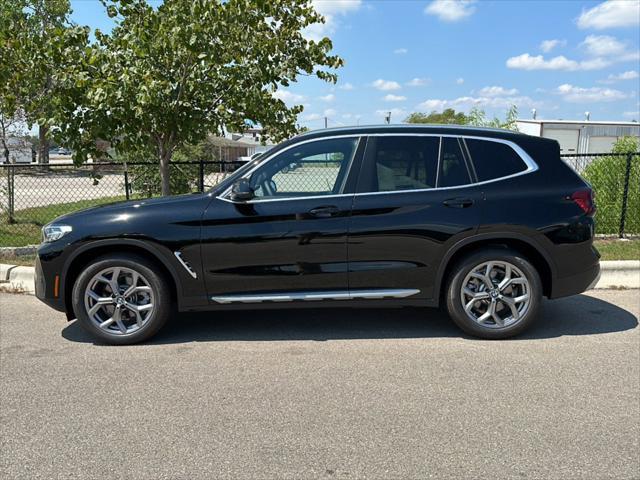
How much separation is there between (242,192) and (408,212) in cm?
142

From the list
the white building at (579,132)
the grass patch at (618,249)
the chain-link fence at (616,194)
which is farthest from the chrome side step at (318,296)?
the white building at (579,132)

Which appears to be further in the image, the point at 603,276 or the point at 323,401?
the point at 603,276

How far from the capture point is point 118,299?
4602 millimetres

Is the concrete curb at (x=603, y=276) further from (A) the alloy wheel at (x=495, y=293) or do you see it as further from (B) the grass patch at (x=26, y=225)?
→ (A) the alloy wheel at (x=495, y=293)

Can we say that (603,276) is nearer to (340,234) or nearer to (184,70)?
(340,234)

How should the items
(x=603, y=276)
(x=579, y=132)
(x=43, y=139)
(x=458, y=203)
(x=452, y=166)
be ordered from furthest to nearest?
(x=579, y=132) < (x=43, y=139) < (x=603, y=276) < (x=452, y=166) < (x=458, y=203)

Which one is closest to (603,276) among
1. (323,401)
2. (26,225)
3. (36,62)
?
(323,401)

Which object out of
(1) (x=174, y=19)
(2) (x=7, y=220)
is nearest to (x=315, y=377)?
(1) (x=174, y=19)

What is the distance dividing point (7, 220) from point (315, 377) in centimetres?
920

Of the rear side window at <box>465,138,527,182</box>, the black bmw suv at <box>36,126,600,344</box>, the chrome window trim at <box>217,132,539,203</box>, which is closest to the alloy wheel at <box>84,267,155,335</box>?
the black bmw suv at <box>36,126,600,344</box>

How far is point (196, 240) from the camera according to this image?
14.7ft

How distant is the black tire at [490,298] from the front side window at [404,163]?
76 centimetres

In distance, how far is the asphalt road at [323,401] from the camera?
112 inches

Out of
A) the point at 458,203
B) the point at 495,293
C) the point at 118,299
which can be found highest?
the point at 458,203
